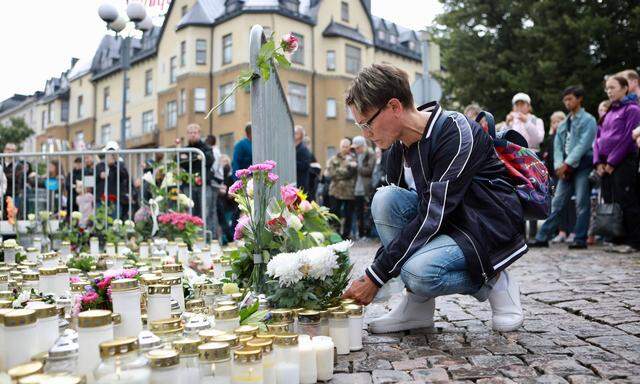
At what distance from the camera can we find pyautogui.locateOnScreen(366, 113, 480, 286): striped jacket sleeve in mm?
2684

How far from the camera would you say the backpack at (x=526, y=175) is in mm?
2930

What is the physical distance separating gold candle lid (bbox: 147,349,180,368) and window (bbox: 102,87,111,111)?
44.4 metres

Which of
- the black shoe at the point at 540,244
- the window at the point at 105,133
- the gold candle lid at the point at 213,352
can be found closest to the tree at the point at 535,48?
the black shoe at the point at 540,244

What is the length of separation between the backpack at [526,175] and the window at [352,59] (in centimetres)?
3237

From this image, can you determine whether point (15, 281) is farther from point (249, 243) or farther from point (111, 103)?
point (111, 103)

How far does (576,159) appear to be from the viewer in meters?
7.55

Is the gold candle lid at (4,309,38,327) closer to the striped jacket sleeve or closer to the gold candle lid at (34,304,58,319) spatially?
the gold candle lid at (34,304,58,319)

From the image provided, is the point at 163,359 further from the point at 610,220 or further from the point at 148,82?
the point at 148,82

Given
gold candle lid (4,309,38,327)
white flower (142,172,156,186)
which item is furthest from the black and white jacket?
white flower (142,172,156,186)

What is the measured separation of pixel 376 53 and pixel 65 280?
37360mm

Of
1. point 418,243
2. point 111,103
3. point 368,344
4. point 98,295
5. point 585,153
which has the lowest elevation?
point 368,344

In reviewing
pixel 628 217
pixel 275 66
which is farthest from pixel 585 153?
pixel 275 66

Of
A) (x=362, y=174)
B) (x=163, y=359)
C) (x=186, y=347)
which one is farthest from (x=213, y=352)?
(x=362, y=174)

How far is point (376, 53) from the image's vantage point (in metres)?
38.7
